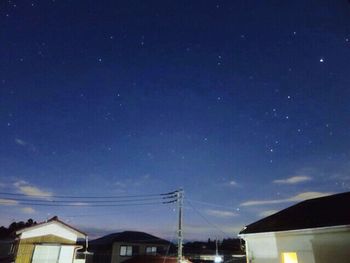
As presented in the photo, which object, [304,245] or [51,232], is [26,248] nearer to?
[51,232]

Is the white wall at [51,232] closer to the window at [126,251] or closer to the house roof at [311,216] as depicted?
the window at [126,251]

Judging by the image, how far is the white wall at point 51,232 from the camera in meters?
24.0

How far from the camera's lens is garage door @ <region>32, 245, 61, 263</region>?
23.8m

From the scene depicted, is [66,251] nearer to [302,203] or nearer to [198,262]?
[302,203]

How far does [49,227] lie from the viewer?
2519 cm

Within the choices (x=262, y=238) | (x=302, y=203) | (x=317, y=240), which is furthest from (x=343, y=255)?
(x=302, y=203)

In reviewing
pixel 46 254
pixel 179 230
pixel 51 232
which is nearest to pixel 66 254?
pixel 46 254

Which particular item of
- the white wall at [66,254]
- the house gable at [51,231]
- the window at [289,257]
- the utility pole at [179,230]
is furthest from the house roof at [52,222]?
the window at [289,257]

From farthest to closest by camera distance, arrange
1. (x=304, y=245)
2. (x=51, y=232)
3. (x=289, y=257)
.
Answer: (x=51, y=232) < (x=289, y=257) < (x=304, y=245)

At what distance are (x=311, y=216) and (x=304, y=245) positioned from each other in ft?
7.04

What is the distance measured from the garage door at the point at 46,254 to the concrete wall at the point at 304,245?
635 inches

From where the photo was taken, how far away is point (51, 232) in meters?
25.2

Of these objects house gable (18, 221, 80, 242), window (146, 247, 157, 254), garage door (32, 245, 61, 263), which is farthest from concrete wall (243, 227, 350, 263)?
window (146, 247, 157, 254)

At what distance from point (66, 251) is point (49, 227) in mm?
2565
